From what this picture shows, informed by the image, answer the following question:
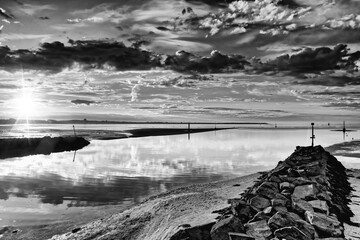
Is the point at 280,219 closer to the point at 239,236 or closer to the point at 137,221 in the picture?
the point at 239,236

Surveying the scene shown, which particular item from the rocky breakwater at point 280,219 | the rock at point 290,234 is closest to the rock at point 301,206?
the rocky breakwater at point 280,219

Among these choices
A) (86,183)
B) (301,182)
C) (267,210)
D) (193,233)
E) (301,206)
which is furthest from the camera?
(86,183)

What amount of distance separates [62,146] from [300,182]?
153 feet

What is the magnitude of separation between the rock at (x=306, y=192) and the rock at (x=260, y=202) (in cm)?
159

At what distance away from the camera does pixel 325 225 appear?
809 centimetres

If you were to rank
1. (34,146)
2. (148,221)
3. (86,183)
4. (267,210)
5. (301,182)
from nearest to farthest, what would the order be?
(267,210) < (148,221) < (301,182) < (86,183) < (34,146)

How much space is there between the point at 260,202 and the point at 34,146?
4609 centimetres

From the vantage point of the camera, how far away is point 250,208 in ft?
31.1

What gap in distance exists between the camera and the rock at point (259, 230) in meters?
7.67

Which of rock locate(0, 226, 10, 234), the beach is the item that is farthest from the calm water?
the beach

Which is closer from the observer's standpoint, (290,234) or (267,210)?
(290,234)

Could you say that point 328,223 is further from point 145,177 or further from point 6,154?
point 6,154

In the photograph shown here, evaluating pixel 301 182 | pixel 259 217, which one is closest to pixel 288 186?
pixel 301 182

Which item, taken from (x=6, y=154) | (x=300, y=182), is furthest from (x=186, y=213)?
(x=6, y=154)
